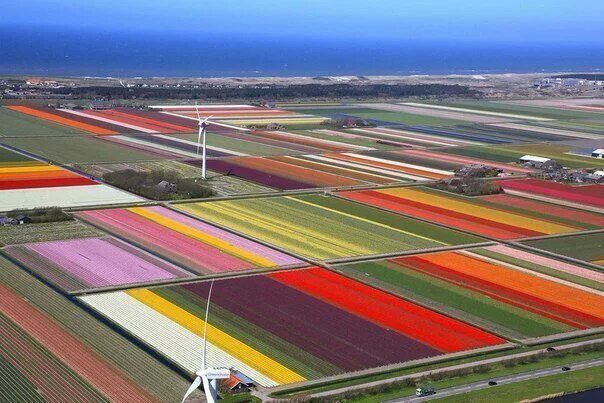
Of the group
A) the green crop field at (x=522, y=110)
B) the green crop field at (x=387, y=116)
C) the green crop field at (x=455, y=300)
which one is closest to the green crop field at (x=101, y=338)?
the green crop field at (x=455, y=300)

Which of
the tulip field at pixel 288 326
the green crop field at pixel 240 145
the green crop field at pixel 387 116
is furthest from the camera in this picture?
the green crop field at pixel 387 116

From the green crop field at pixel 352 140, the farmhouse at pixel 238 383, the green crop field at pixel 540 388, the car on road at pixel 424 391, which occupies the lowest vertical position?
the green crop field at pixel 540 388

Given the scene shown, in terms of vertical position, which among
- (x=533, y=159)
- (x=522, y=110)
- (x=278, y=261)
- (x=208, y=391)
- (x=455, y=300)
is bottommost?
(x=455, y=300)

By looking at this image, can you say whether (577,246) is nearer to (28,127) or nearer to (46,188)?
(46,188)

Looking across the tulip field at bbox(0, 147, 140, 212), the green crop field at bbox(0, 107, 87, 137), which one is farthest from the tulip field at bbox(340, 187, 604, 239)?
the green crop field at bbox(0, 107, 87, 137)

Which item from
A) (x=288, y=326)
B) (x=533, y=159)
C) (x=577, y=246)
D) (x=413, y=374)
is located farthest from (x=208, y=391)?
(x=533, y=159)

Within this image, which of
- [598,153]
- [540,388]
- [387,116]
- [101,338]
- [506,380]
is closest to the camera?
[540,388]

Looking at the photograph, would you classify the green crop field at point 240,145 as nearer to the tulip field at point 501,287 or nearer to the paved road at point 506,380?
the tulip field at point 501,287

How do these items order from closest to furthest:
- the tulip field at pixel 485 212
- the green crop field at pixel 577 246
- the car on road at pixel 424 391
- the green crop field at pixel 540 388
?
the car on road at pixel 424 391 < the green crop field at pixel 540 388 < the green crop field at pixel 577 246 < the tulip field at pixel 485 212
